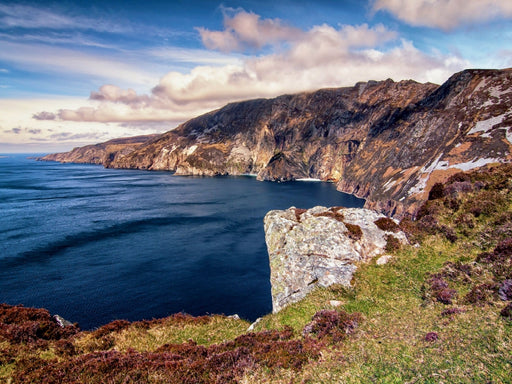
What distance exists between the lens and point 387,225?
2158 cm

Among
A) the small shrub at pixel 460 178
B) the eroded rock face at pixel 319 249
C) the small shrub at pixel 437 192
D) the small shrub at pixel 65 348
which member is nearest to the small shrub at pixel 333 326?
the eroded rock face at pixel 319 249

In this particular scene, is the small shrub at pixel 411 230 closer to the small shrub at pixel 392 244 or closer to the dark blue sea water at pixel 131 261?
the small shrub at pixel 392 244

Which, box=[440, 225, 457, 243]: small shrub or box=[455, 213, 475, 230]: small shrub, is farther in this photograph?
box=[455, 213, 475, 230]: small shrub

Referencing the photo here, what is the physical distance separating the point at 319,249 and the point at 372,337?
1024 cm

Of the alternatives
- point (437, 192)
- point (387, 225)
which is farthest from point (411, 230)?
point (437, 192)

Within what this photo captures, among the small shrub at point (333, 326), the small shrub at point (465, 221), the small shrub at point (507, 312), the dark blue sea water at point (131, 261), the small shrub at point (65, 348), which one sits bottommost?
the dark blue sea water at point (131, 261)

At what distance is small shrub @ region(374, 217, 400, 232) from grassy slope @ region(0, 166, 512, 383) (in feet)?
5.41

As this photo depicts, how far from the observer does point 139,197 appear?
432 ft

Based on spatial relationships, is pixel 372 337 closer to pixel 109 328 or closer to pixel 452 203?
pixel 109 328

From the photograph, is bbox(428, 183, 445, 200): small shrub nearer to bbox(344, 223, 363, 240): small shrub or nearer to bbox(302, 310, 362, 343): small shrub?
bbox(344, 223, 363, 240): small shrub

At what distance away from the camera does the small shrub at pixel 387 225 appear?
21.4 meters

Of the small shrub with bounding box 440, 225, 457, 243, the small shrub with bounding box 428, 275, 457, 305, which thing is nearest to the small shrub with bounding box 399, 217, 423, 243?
the small shrub with bounding box 440, 225, 457, 243

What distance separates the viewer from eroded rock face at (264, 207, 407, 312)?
62.8ft

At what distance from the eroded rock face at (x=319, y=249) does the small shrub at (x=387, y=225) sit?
0.33 meters
